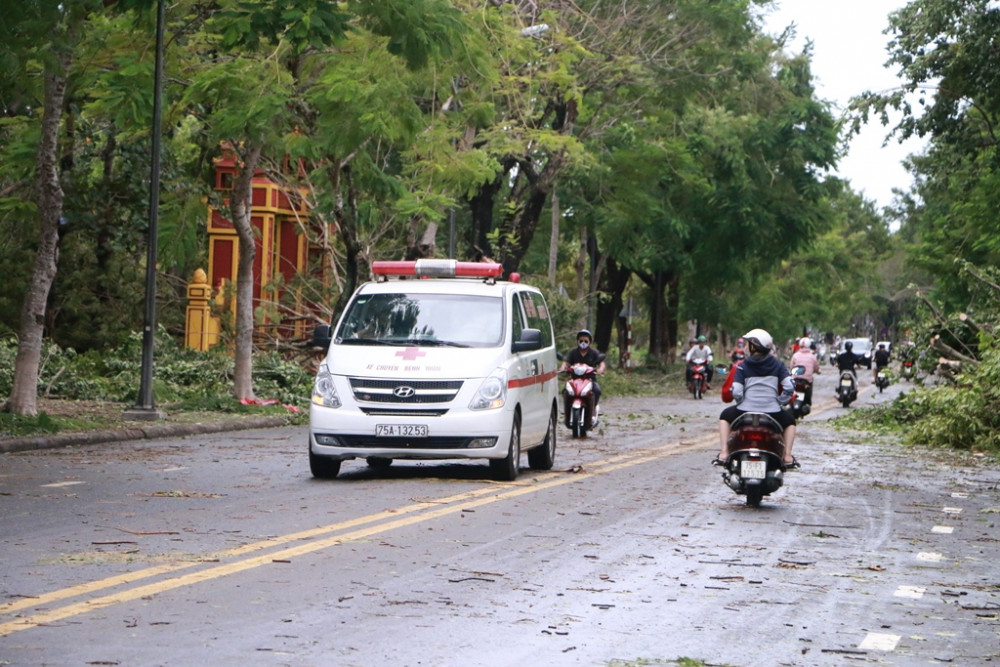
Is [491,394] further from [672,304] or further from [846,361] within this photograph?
[672,304]

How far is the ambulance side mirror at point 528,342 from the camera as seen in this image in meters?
16.3

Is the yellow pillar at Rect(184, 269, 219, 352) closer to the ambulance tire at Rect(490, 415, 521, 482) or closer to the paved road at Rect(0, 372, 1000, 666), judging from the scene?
the paved road at Rect(0, 372, 1000, 666)

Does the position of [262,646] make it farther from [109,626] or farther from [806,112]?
[806,112]

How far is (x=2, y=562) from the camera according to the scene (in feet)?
30.3

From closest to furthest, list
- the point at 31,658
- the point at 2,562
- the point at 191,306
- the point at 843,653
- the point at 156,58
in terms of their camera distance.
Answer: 1. the point at 31,658
2. the point at 843,653
3. the point at 2,562
4. the point at 156,58
5. the point at 191,306

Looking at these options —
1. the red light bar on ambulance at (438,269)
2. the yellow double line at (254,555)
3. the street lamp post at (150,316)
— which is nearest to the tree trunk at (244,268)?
the street lamp post at (150,316)

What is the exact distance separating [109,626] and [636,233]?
145ft

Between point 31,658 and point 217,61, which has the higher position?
point 217,61

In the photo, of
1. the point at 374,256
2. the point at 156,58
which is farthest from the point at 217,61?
the point at 374,256

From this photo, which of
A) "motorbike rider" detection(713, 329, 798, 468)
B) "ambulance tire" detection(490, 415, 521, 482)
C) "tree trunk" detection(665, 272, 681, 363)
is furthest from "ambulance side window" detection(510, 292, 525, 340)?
"tree trunk" detection(665, 272, 681, 363)

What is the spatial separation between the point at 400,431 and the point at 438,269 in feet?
10.1

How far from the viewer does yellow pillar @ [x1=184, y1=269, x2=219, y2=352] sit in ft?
133

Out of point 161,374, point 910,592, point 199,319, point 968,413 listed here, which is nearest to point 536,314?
point 910,592

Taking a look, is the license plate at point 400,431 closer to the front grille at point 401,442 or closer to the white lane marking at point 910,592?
the front grille at point 401,442
